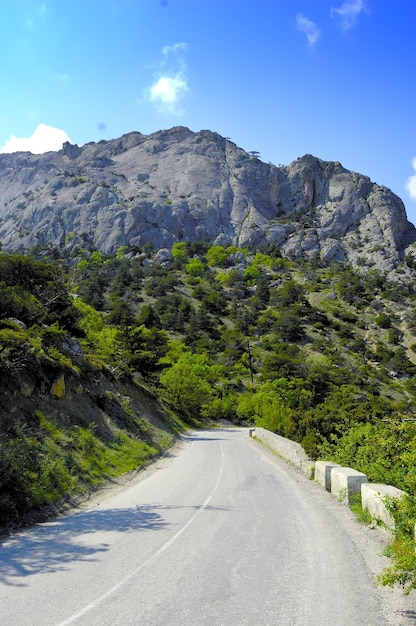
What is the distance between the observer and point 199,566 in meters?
7.24

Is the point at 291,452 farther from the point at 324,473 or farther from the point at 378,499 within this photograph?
the point at 378,499

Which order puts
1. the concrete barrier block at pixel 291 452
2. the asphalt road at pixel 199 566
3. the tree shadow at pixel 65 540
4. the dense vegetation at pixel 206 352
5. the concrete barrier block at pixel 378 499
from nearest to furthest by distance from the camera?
the asphalt road at pixel 199 566 < the tree shadow at pixel 65 540 < the concrete barrier block at pixel 378 499 < the dense vegetation at pixel 206 352 < the concrete barrier block at pixel 291 452

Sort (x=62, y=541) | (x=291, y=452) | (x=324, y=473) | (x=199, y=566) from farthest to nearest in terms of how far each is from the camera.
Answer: (x=291, y=452)
(x=324, y=473)
(x=62, y=541)
(x=199, y=566)

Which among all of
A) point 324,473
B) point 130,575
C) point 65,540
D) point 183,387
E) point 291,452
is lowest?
point 65,540

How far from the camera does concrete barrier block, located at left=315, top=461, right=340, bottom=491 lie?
49.6ft

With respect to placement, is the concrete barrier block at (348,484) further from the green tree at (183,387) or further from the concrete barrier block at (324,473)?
the green tree at (183,387)

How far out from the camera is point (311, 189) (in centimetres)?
19500

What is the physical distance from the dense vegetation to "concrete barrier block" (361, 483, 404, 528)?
0.59 metres

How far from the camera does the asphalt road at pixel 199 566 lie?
5457mm

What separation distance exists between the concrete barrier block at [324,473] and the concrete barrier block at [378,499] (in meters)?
4.09

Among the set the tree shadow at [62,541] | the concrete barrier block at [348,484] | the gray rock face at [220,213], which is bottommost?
the tree shadow at [62,541]

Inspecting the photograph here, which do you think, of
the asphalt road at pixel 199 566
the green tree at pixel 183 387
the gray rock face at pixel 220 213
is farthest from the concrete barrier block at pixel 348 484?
the gray rock face at pixel 220 213

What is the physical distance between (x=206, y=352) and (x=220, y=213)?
109723 mm

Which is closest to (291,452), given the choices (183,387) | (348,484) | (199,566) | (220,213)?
(348,484)
